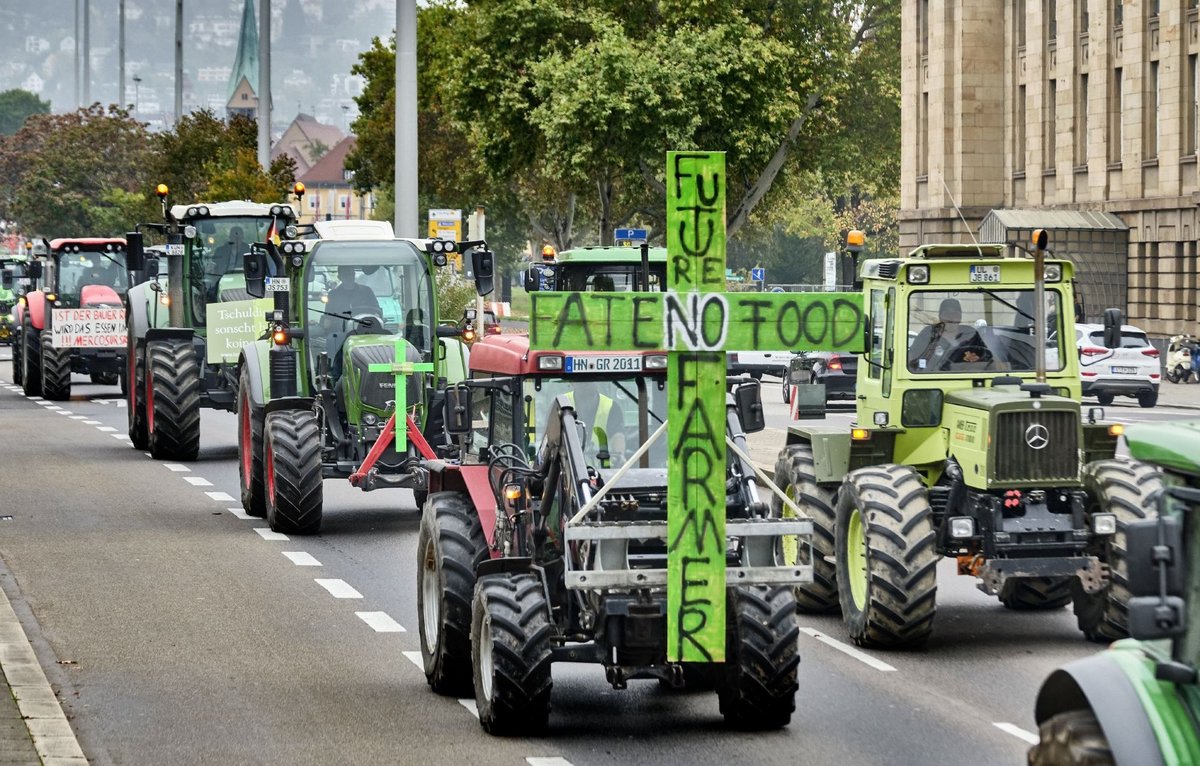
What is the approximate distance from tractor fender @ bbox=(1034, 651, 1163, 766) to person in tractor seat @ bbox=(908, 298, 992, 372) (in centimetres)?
754

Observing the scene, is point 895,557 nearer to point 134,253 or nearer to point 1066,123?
point 134,253

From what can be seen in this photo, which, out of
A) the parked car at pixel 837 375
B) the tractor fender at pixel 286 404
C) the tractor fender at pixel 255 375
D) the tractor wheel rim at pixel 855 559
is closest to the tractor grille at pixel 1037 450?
the tractor wheel rim at pixel 855 559

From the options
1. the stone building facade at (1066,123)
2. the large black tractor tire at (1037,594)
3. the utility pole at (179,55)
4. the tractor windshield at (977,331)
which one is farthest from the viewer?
the utility pole at (179,55)

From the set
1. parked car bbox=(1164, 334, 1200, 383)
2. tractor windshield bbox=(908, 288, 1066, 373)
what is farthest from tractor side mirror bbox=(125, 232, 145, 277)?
parked car bbox=(1164, 334, 1200, 383)

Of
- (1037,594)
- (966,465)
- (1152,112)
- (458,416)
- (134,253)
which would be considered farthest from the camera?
(1152,112)

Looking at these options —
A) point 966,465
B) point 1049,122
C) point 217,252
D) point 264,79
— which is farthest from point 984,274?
point 1049,122

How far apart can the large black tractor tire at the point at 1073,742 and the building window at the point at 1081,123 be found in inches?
2040

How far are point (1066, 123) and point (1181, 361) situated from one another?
10056 millimetres

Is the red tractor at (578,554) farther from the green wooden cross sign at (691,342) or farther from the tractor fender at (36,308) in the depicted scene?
the tractor fender at (36,308)

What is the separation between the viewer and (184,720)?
10.6 meters

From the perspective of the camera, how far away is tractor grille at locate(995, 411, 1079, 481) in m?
12.4

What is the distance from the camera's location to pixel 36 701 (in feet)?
35.1

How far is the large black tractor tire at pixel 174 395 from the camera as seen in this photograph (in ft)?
83.5

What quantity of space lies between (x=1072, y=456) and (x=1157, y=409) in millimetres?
29015
